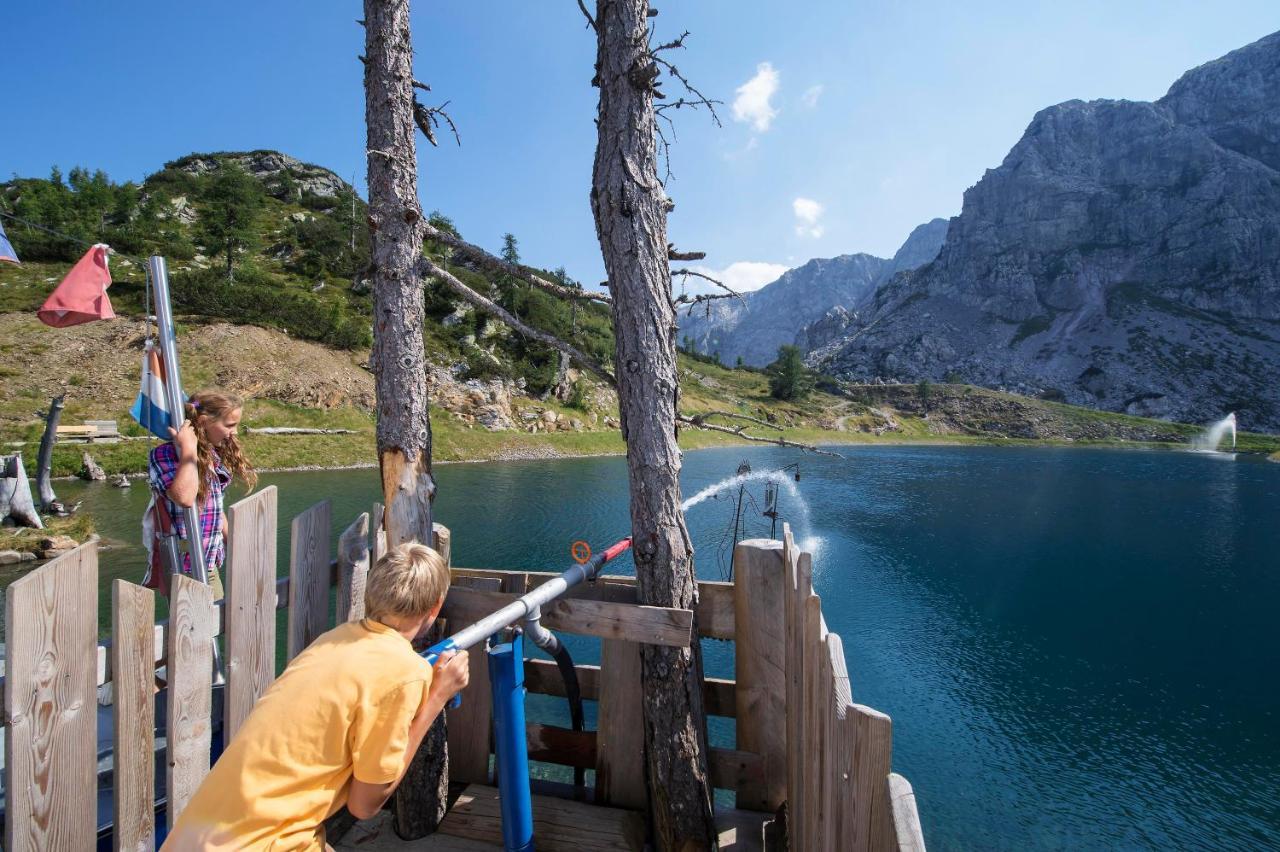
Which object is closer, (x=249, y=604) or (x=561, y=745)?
(x=249, y=604)

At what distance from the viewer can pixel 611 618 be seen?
11.8 ft

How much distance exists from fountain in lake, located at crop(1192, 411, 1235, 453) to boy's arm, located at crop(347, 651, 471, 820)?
341 ft

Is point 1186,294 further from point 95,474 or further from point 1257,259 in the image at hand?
point 95,474

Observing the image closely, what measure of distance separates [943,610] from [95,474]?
29037 mm

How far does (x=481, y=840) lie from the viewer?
12.4 ft

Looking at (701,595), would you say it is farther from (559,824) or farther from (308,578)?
(308,578)

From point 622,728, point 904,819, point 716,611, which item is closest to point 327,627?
point 622,728

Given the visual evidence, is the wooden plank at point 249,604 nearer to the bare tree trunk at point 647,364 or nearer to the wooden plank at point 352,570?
the wooden plank at point 352,570

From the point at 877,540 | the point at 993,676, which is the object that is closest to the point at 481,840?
the point at 993,676

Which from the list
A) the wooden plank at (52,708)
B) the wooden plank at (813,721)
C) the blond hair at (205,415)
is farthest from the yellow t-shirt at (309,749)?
the blond hair at (205,415)

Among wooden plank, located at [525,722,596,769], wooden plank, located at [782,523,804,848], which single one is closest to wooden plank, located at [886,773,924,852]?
wooden plank, located at [782,523,804,848]

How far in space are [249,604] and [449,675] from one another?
1488mm

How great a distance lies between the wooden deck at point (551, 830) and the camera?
3668mm

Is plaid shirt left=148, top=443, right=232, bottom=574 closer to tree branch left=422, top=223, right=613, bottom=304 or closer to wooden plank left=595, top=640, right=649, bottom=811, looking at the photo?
tree branch left=422, top=223, right=613, bottom=304
